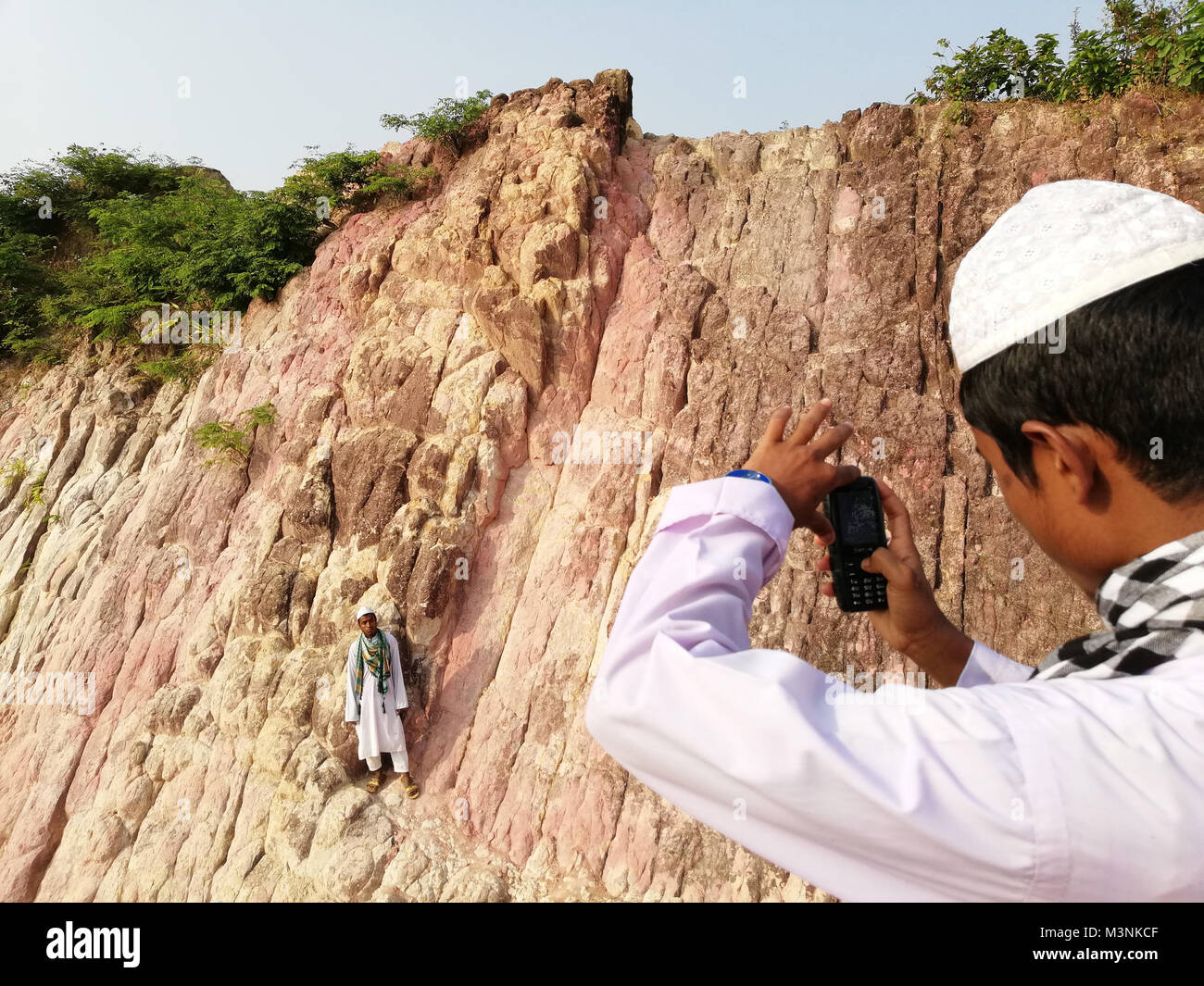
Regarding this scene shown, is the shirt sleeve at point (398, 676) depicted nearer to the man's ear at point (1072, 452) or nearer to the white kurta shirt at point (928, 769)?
the white kurta shirt at point (928, 769)

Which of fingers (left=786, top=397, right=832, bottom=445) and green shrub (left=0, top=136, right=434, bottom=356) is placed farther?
green shrub (left=0, top=136, right=434, bottom=356)

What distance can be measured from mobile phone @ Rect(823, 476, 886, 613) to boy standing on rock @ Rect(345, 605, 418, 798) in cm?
603

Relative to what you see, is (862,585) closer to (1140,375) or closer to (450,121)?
(1140,375)

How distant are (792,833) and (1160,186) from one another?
29.1 feet

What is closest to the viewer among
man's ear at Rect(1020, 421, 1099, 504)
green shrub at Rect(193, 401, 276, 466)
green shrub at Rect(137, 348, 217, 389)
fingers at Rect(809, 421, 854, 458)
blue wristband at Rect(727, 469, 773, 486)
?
man's ear at Rect(1020, 421, 1099, 504)

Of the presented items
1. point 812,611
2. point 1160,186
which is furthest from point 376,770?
point 1160,186

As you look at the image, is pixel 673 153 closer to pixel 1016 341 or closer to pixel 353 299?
pixel 353 299

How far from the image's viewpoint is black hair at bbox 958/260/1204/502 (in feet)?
3.29

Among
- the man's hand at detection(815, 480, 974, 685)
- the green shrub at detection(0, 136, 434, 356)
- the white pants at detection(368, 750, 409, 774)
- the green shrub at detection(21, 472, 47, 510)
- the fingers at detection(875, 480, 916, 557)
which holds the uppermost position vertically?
the green shrub at detection(0, 136, 434, 356)

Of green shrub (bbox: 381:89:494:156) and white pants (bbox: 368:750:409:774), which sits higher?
green shrub (bbox: 381:89:494:156)

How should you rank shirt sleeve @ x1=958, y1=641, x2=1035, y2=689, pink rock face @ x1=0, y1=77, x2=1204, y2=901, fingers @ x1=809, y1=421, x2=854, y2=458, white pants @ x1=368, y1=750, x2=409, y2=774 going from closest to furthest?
fingers @ x1=809, y1=421, x2=854, y2=458
shirt sleeve @ x1=958, y1=641, x2=1035, y2=689
pink rock face @ x1=0, y1=77, x2=1204, y2=901
white pants @ x1=368, y1=750, x2=409, y2=774

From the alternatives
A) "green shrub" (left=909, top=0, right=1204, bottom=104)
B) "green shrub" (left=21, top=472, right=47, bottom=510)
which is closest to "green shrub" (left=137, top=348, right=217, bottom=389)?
"green shrub" (left=21, top=472, right=47, bottom=510)

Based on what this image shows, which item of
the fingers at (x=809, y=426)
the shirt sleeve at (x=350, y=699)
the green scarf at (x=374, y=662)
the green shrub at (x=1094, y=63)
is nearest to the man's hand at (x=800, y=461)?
the fingers at (x=809, y=426)

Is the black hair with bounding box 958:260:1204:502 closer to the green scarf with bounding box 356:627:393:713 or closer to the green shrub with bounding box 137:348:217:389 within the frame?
the green scarf with bounding box 356:627:393:713
